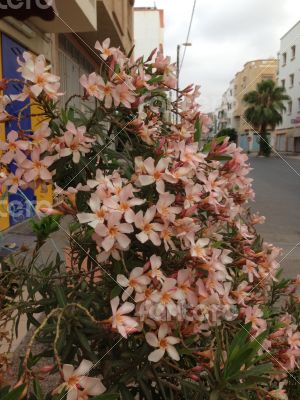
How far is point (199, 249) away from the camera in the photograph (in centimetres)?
111

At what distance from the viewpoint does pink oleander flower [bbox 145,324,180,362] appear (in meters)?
1.10

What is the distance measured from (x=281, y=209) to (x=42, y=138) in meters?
7.85

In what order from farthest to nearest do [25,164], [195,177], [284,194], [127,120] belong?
[284,194] → [127,120] → [195,177] → [25,164]

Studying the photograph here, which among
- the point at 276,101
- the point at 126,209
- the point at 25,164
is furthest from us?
the point at 276,101

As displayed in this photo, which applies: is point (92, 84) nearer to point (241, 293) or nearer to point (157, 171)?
point (157, 171)

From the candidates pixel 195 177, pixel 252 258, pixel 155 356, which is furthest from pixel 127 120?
pixel 155 356

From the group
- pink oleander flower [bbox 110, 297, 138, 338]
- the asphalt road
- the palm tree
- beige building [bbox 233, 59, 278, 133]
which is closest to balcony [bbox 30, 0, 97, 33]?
the asphalt road

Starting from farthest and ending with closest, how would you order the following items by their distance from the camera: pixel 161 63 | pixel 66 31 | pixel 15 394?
pixel 66 31 < pixel 161 63 < pixel 15 394

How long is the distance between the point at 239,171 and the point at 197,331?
1.70 feet

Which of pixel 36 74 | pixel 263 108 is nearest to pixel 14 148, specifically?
pixel 36 74

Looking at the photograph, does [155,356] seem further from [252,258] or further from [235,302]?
[252,258]

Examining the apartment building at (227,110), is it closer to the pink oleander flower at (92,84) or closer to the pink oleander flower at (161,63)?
the pink oleander flower at (161,63)

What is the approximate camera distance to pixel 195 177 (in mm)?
1285

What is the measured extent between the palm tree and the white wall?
5 cm
